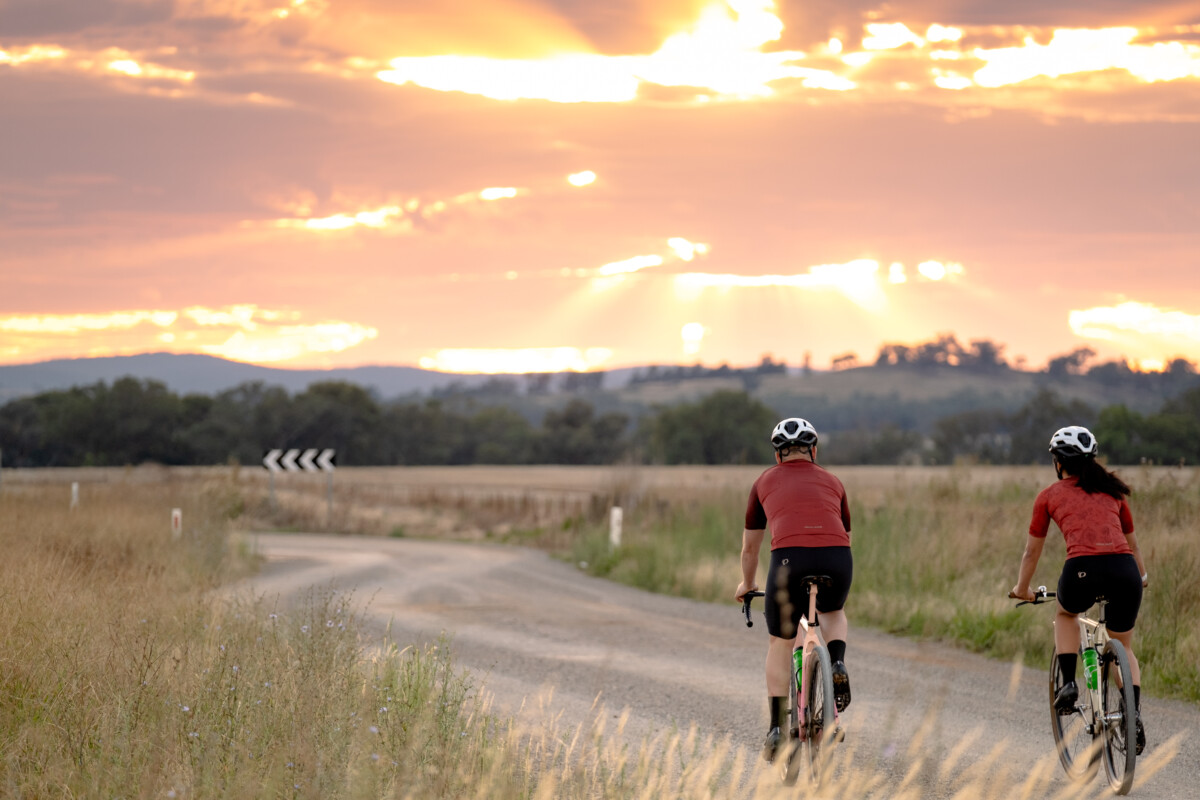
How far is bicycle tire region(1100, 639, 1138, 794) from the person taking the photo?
22.2 ft

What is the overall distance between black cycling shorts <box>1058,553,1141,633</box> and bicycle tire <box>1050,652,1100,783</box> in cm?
54

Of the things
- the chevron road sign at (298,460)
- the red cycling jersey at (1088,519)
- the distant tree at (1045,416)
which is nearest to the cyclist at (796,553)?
the red cycling jersey at (1088,519)

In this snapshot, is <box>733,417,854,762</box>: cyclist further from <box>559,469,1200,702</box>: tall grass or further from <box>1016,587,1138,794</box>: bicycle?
<box>559,469,1200,702</box>: tall grass

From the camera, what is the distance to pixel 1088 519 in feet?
23.2

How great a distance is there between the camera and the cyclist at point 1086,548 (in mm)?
7000

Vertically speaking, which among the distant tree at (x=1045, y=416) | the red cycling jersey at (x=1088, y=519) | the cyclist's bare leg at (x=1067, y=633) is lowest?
the cyclist's bare leg at (x=1067, y=633)

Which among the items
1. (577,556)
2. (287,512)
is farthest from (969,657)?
(287,512)

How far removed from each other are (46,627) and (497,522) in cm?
3252

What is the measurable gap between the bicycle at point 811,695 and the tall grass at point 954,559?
5084mm

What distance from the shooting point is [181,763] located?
19.0 ft

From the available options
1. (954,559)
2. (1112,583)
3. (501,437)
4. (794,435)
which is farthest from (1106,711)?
(501,437)

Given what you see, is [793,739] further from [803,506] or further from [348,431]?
[348,431]

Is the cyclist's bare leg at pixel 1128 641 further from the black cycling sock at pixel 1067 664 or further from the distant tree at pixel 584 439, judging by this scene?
the distant tree at pixel 584 439

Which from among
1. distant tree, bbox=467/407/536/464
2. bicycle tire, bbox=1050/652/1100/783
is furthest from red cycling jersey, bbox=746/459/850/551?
distant tree, bbox=467/407/536/464
